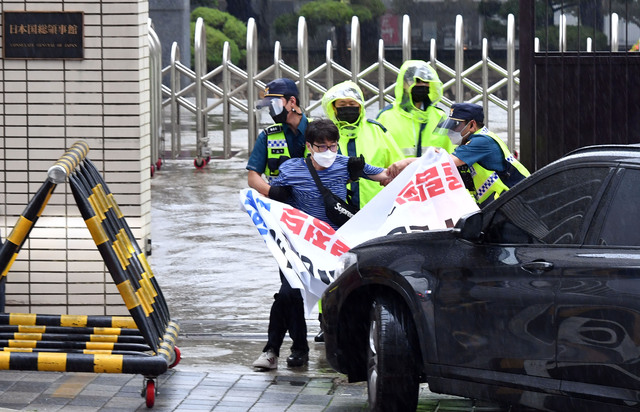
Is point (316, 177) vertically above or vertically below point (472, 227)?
above

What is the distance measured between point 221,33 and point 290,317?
1907 centimetres

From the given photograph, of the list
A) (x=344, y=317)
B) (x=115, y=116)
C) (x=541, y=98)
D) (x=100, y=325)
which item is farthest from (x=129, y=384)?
(x=541, y=98)

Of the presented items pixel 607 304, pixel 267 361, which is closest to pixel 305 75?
pixel 267 361

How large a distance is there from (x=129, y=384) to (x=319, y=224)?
1484 millimetres

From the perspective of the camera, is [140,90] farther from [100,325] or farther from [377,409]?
[377,409]

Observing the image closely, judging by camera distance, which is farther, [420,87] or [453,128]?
[420,87]

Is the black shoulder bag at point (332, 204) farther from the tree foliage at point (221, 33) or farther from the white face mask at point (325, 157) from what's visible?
the tree foliage at point (221, 33)

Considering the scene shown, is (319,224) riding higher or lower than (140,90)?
lower

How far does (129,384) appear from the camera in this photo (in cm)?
730

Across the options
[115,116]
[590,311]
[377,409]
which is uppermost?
[115,116]

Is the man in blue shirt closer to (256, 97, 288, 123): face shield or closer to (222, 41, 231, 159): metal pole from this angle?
(256, 97, 288, 123): face shield

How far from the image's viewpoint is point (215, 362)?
789cm

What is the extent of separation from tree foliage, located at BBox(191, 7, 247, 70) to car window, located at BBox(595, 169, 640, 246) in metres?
20.9

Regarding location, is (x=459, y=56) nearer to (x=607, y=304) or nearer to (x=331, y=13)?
(x=331, y=13)
